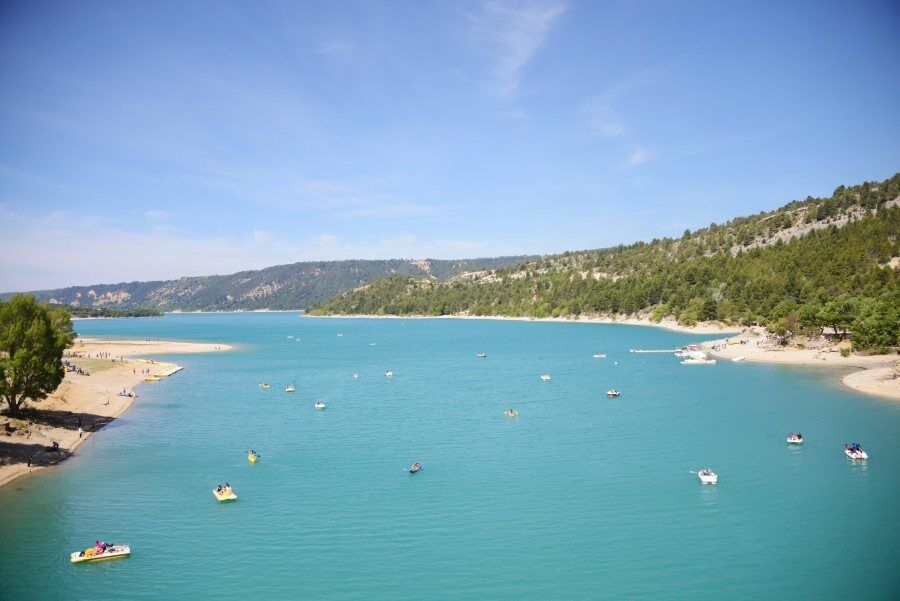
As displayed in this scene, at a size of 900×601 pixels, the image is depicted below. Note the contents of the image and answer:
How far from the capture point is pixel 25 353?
62969 mm

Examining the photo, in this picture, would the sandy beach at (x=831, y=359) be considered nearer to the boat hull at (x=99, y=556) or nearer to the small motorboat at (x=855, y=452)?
the small motorboat at (x=855, y=452)

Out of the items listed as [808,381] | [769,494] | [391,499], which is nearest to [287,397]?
[391,499]

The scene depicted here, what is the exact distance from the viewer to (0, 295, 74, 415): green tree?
62778 mm

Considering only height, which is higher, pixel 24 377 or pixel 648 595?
pixel 24 377

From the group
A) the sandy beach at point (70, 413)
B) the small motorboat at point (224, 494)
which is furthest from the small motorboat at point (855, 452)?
the sandy beach at point (70, 413)

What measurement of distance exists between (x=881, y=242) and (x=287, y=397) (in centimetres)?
19037

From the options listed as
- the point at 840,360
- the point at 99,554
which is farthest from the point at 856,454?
the point at 840,360

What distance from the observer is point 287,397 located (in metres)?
101

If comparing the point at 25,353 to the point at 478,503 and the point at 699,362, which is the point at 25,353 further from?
the point at 699,362

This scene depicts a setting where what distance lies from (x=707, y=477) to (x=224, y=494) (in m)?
41.5

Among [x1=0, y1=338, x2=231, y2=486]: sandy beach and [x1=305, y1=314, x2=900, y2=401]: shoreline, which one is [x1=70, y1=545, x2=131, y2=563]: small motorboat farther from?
[x1=305, y1=314, x2=900, y2=401]: shoreline

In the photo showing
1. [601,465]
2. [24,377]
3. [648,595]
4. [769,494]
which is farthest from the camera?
[24,377]

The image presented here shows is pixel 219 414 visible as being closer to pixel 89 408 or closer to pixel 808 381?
pixel 89 408

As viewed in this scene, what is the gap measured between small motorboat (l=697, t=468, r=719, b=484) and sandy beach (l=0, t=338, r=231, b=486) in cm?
6275
